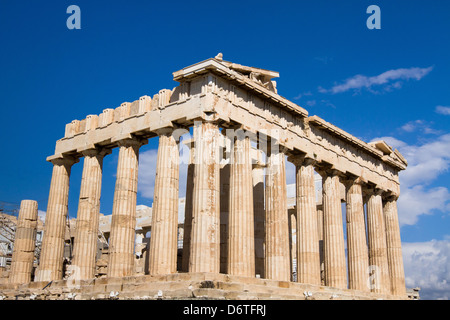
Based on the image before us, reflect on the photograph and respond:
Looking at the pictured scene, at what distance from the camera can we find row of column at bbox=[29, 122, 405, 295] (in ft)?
85.4

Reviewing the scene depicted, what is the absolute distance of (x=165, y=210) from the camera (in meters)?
26.9

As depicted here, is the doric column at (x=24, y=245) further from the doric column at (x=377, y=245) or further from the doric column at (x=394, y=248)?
the doric column at (x=394, y=248)

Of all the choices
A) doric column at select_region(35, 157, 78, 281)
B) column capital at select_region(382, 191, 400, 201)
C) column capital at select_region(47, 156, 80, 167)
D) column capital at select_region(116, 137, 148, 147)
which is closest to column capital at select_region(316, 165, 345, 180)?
column capital at select_region(382, 191, 400, 201)

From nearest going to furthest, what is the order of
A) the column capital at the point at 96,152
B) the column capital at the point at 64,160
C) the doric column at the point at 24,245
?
the column capital at the point at 96,152, the doric column at the point at 24,245, the column capital at the point at 64,160

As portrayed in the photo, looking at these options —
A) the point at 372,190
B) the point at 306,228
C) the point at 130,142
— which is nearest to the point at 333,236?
the point at 306,228

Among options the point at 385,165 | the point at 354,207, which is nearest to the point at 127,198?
the point at 354,207

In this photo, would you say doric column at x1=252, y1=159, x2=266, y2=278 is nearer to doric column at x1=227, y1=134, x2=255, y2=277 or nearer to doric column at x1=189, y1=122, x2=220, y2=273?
doric column at x1=227, y1=134, x2=255, y2=277

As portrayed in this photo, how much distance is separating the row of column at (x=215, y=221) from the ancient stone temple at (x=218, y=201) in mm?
59

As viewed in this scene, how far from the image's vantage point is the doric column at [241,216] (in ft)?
87.4

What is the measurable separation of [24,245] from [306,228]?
54.9ft

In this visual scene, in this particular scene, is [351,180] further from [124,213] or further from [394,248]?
[124,213]

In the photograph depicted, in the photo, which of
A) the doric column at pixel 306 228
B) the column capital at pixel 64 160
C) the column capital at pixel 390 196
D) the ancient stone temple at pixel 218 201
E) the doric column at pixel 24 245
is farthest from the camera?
the column capital at pixel 390 196

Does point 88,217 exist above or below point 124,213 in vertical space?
above

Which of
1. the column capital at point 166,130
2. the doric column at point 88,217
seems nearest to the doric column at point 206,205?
the column capital at point 166,130
